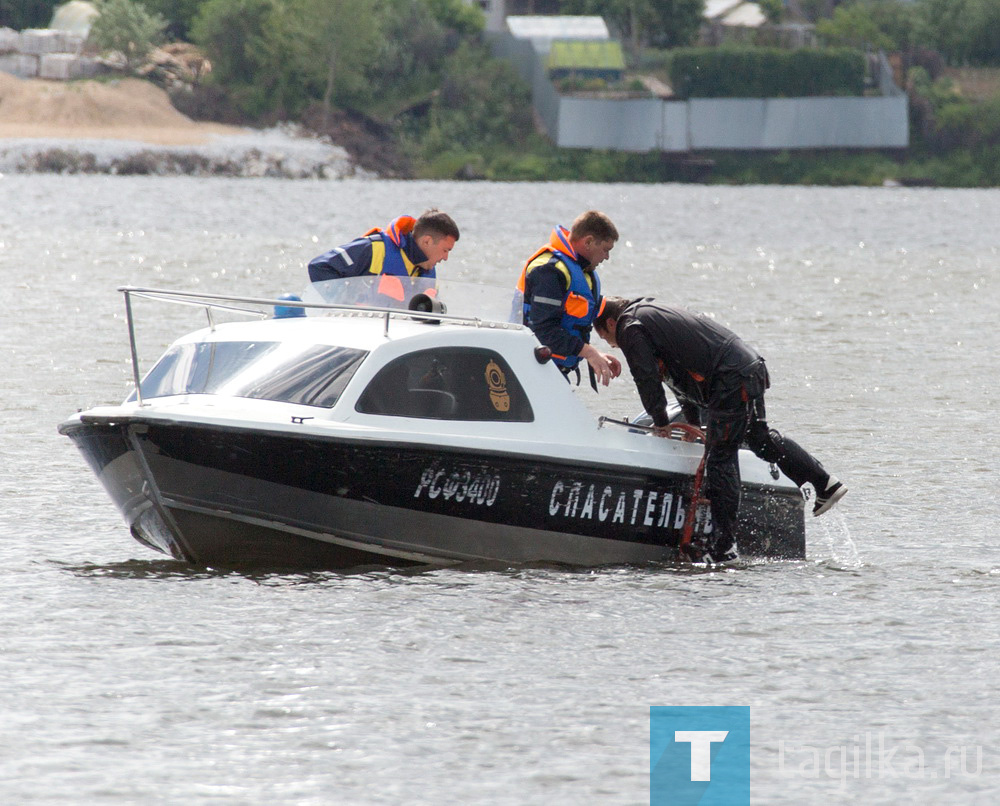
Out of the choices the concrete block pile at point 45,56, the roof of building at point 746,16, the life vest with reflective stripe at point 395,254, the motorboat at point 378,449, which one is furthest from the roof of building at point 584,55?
the motorboat at point 378,449

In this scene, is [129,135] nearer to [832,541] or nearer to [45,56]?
[45,56]

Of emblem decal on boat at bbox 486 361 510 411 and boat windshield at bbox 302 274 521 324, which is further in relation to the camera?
boat windshield at bbox 302 274 521 324

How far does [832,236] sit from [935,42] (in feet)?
241

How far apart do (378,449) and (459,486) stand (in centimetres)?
54

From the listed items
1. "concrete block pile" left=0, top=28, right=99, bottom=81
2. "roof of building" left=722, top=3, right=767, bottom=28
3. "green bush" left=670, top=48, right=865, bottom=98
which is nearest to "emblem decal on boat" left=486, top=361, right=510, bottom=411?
"concrete block pile" left=0, top=28, right=99, bottom=81

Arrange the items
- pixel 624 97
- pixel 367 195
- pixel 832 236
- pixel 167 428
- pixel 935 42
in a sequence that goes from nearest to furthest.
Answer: pixel 167 428
pixel 832 236
pixel 367 195
pixel 624 97
pixel 935 42

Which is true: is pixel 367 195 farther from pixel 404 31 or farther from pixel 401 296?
pixel 401 296

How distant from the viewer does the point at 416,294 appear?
9641 millimetres

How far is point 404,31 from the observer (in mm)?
113812

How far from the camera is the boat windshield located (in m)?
9.60

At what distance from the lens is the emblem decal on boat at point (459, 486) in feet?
29.8

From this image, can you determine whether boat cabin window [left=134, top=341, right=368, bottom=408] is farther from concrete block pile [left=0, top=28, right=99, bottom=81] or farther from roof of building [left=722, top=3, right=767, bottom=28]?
roof of building [left=722, top=3, right=767, bottom=28]

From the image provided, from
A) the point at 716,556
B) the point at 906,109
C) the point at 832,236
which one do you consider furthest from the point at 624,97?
the point at 716,556

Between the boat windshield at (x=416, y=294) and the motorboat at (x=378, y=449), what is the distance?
0.04 ft
